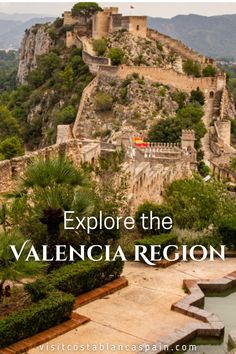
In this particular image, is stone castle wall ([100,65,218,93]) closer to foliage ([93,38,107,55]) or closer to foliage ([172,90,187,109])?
foliage ([172,90,187,109])

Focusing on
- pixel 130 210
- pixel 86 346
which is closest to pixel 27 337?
pixel 86 346

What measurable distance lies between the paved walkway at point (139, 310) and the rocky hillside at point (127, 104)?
3434 cm

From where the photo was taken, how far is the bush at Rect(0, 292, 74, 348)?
31.2 feet

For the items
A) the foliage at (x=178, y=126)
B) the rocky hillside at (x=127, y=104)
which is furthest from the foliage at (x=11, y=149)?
the foliage at (x=178, y=126)

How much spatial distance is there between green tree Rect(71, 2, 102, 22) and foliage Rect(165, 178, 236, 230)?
51.7m

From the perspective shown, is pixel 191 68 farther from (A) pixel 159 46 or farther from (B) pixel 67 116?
(B) pixel 67 116

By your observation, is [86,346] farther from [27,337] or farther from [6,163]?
[6,163]

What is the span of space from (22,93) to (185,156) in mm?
42137

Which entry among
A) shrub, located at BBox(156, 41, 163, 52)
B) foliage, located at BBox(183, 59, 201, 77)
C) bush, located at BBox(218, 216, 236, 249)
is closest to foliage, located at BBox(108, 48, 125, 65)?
shrub, located at BBox(156, 41, 163, 52)

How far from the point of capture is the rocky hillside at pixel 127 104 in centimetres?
4900

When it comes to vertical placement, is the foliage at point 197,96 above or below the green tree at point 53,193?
below

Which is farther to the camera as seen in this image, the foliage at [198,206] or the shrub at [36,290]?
the foliage at [198,206]

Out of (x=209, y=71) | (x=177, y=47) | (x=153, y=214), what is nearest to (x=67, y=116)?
(x=209, y=71)

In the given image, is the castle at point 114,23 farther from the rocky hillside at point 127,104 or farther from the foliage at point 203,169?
the foliage at point 203,169
